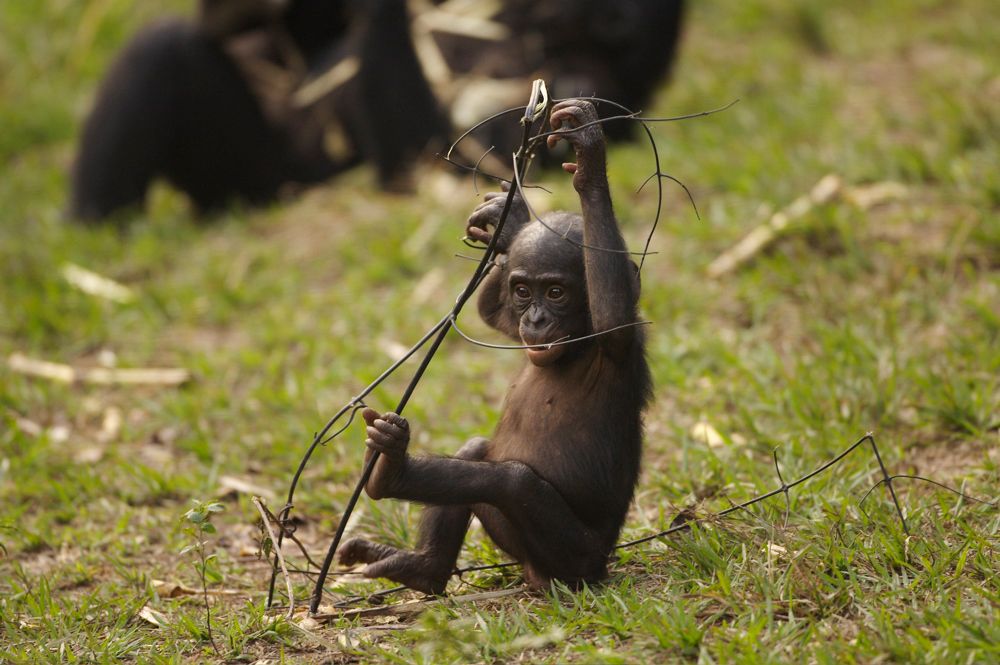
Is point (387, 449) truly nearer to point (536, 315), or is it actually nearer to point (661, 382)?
point (536, 315)

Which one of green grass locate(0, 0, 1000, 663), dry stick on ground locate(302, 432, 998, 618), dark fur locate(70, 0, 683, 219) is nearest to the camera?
green grass locate(0, 0, 1000, 663)

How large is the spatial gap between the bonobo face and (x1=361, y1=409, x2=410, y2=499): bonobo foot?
0.42m

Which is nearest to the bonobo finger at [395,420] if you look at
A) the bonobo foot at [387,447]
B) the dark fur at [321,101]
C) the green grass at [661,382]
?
the bonobo foot at [387,447]

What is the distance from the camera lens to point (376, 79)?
7.18 metres

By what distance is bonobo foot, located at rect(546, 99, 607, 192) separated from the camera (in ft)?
9.17

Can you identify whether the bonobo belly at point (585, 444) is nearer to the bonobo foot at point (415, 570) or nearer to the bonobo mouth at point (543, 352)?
the bonobo mouth at point (543, 352)

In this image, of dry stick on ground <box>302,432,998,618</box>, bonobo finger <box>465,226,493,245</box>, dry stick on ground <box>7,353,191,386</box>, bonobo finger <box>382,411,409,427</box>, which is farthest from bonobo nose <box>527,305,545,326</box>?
Result: dry stick on ground <box>7,353,191,386</box>

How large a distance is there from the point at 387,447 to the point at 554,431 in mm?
489

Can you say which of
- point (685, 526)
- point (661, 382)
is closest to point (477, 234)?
point (685, 526)

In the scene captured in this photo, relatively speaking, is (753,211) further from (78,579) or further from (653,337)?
(78,579)

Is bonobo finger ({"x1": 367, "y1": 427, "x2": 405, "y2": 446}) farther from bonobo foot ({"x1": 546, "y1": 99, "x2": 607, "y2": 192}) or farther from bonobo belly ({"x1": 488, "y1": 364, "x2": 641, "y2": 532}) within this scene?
bonobo foot ({"x1": 546, "y1": 99, "x2": 607, "y2": 192})

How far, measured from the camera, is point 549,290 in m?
3.00

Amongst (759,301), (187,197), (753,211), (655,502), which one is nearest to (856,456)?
(655,502)

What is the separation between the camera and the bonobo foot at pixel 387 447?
2779 millimetres
